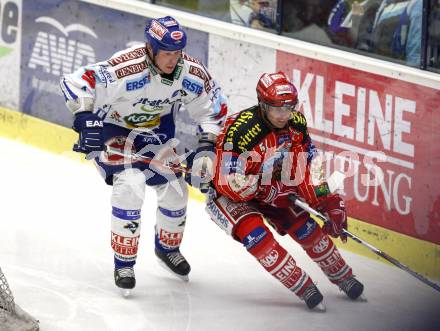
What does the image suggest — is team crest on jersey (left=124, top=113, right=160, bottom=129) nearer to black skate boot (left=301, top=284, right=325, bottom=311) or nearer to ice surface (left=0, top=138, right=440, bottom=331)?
ice surface (left=0, top=138, right=440, bottom=331)

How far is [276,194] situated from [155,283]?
0.86 m

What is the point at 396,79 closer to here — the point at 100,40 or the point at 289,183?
the point at 289,183

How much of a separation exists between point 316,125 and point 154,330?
75.3 inches

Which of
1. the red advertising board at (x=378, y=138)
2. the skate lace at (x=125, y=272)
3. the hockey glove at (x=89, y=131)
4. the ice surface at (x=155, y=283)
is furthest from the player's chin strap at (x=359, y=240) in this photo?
the hockey glove at (x=89, y=131)

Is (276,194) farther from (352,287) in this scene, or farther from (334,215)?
(352,287)

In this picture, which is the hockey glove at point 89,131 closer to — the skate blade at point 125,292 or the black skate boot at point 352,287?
the skate blade at point 125,292

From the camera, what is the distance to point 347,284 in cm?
683

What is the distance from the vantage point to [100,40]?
8.88 meters

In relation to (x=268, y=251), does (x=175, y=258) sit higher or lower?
lower

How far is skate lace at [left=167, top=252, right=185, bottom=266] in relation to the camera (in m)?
7.10

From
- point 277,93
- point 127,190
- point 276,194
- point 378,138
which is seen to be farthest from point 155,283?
point 378,138

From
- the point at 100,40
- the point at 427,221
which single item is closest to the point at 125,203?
the point at 427,221

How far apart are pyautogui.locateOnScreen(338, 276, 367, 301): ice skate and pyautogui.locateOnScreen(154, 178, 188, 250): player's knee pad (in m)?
0.90

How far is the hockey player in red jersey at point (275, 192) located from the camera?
6.45 m
